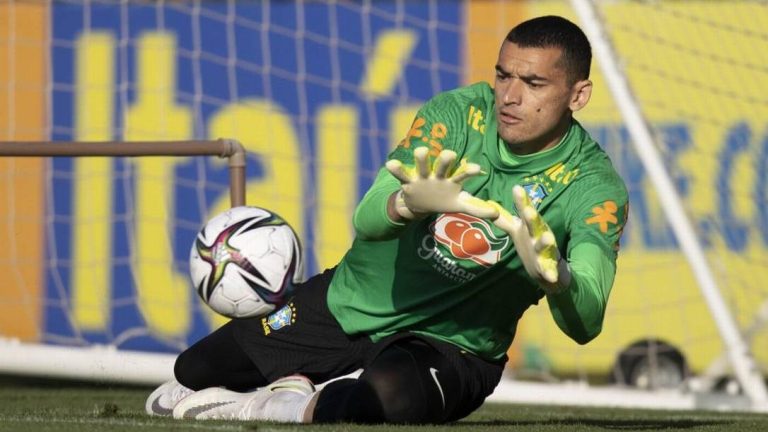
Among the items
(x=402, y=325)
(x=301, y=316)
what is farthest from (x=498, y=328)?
(x=301, y=316)

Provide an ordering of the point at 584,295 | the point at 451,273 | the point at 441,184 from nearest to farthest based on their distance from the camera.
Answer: the point at 441,184 < the point at 584,295 < the point at 451,273

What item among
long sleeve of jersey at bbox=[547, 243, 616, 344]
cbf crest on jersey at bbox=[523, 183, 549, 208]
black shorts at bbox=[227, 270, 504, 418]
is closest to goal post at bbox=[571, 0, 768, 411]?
black shorts at bbox=[227, 270, 504, 418]

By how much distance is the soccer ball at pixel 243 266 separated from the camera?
483cm

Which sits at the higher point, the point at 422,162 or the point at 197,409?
the point at 422,162

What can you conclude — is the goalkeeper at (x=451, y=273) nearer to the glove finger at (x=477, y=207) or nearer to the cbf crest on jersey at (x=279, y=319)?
the cbf crest on jersey at (x=279, y=319)

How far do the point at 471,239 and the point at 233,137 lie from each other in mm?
5381

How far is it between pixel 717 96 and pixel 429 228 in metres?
4.81

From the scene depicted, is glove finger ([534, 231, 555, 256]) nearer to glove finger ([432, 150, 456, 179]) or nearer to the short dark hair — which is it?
glove finger ([432, 150, 456, 179])

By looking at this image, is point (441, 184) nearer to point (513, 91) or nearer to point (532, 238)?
point (532, 238)

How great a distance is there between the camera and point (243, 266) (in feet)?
15.9

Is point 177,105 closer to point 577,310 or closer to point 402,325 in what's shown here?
point 402,325

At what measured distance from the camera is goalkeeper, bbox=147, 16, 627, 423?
4.25m

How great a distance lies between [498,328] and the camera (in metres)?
4.75

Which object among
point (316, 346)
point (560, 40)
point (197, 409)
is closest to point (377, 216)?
point (560, 40)
